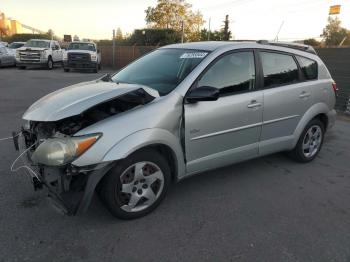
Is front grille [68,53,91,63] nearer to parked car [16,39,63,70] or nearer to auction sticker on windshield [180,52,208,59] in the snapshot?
parked car [16,39,63,70]

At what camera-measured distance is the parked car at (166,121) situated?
3172 millimetres

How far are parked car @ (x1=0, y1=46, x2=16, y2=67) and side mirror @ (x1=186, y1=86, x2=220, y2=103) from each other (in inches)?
868

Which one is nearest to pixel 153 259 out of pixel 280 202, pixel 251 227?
pixel 251 227

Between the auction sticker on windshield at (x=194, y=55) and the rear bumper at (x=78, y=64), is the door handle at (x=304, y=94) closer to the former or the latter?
the auction sticker on windshield at (x=194, y=55)

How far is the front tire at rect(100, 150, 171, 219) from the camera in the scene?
332cm

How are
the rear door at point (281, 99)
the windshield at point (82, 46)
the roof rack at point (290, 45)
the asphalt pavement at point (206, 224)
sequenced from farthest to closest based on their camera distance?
the windshield at point (82, 46) → the roof rack at point (290, 45) → the rear door at point (281, 99) → the asphalt pavement at point (206, 224)

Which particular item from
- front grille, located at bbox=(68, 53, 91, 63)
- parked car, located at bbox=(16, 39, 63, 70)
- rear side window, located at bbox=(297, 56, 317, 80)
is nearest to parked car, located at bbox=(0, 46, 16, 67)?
parked car, located at bbox=(16, 39, 63, 70)

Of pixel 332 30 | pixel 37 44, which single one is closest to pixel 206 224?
pixel 37 44

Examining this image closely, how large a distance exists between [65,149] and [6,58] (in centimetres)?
2268

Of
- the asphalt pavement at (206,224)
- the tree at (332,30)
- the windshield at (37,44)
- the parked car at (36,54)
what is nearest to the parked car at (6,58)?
the parked car at (36,54)

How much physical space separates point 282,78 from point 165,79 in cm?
172

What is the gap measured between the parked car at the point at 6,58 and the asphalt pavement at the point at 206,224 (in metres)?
20.3

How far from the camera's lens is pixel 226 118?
13.4ft

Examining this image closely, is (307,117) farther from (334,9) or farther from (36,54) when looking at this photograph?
(36,54)
